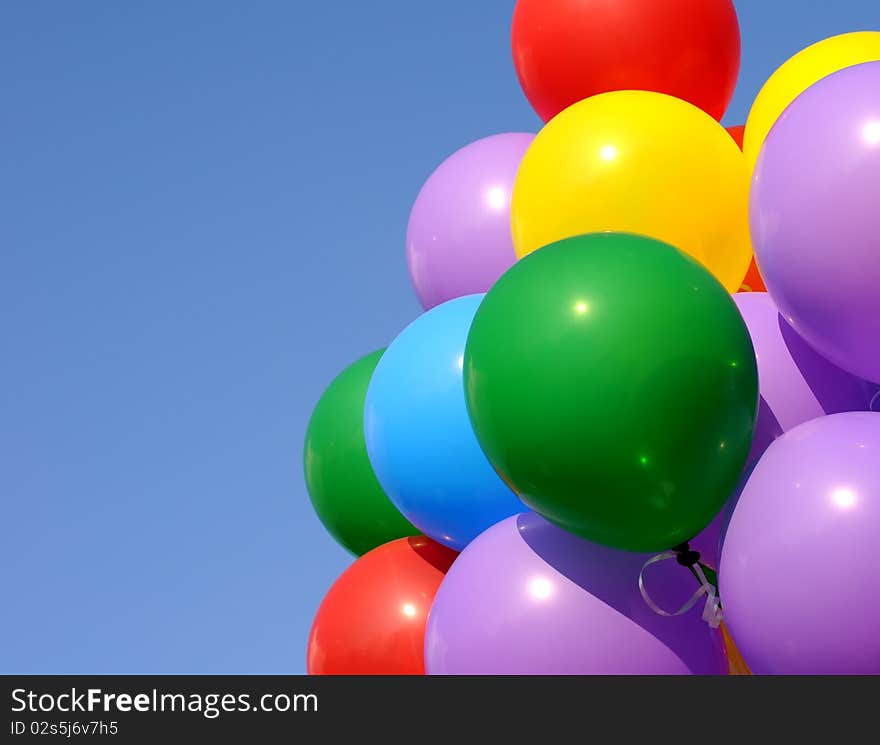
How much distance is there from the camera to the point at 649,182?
4297 mm

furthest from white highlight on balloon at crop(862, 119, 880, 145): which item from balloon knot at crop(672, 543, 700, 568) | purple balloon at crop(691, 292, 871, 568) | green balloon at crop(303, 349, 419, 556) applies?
green balloon at crop(303, 349, 419, 556)

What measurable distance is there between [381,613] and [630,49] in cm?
229

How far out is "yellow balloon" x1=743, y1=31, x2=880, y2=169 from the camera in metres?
4.73

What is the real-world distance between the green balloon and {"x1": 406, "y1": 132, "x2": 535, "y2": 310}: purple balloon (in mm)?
516

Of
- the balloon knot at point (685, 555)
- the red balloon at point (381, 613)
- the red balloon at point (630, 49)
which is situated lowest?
the red balloon at point (381, 613)

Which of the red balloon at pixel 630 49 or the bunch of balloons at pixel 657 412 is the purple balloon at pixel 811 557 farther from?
the red balloon at pixel 630 49

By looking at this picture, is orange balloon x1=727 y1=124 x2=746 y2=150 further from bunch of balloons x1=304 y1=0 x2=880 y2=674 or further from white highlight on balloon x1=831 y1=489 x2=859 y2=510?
white highlight on balloon x1=831 y1=489 x2=859 y2=510

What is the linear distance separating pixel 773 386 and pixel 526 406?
0.97 metres

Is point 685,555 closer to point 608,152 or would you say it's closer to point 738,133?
point 608,152

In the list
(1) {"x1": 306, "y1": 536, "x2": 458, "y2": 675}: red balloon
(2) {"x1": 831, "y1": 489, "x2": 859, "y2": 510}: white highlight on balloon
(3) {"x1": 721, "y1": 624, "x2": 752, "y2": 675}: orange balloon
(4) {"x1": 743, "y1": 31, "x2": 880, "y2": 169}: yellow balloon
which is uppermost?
(4) {"x1": 743, "y1": 31, "x2": 880, "y2": 169}: yellow balloon

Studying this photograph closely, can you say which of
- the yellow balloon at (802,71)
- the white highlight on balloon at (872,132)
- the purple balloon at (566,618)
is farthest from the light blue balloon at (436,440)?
the white highlight on balloon at (872,132)

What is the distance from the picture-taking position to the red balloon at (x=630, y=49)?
4.88 m

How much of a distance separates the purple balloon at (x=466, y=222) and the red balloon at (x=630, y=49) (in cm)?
36

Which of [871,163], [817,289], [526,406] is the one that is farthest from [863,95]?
[526,406]
